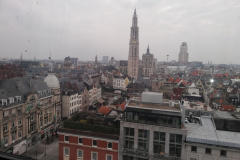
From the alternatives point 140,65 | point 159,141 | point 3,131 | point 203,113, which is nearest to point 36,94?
point 3,131

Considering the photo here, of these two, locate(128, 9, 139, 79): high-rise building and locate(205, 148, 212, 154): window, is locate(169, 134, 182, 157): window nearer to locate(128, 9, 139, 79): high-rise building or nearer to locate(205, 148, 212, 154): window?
locate(205, 148, 212, 154): window

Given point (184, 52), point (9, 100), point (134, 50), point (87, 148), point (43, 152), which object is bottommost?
point (43, 152)

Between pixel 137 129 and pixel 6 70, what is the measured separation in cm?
2455

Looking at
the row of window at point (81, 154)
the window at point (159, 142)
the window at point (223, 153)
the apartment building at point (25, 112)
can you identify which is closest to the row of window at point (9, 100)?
the apartment building at point (25, 112)

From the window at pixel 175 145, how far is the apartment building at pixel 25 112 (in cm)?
763

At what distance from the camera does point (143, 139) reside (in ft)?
23.7

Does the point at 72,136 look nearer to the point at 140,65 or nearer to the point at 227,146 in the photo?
the point at 227,146

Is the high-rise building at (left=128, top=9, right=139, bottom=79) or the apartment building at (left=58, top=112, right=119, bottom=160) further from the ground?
the high-rise building at (left=128, top=9, right=139, bottom=79)

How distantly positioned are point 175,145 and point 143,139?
115cm

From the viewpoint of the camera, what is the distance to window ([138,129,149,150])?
7.19 metres

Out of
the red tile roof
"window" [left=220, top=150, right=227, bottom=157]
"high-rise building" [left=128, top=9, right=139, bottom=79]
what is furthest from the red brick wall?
"high-rise building" [left=128, top=9, right=139, bottom=79]

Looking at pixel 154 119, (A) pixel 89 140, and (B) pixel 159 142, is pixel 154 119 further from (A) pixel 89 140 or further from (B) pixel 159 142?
(A) pixel 89 140

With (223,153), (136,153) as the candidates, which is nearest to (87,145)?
(136,153)

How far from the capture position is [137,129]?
7289 mm
